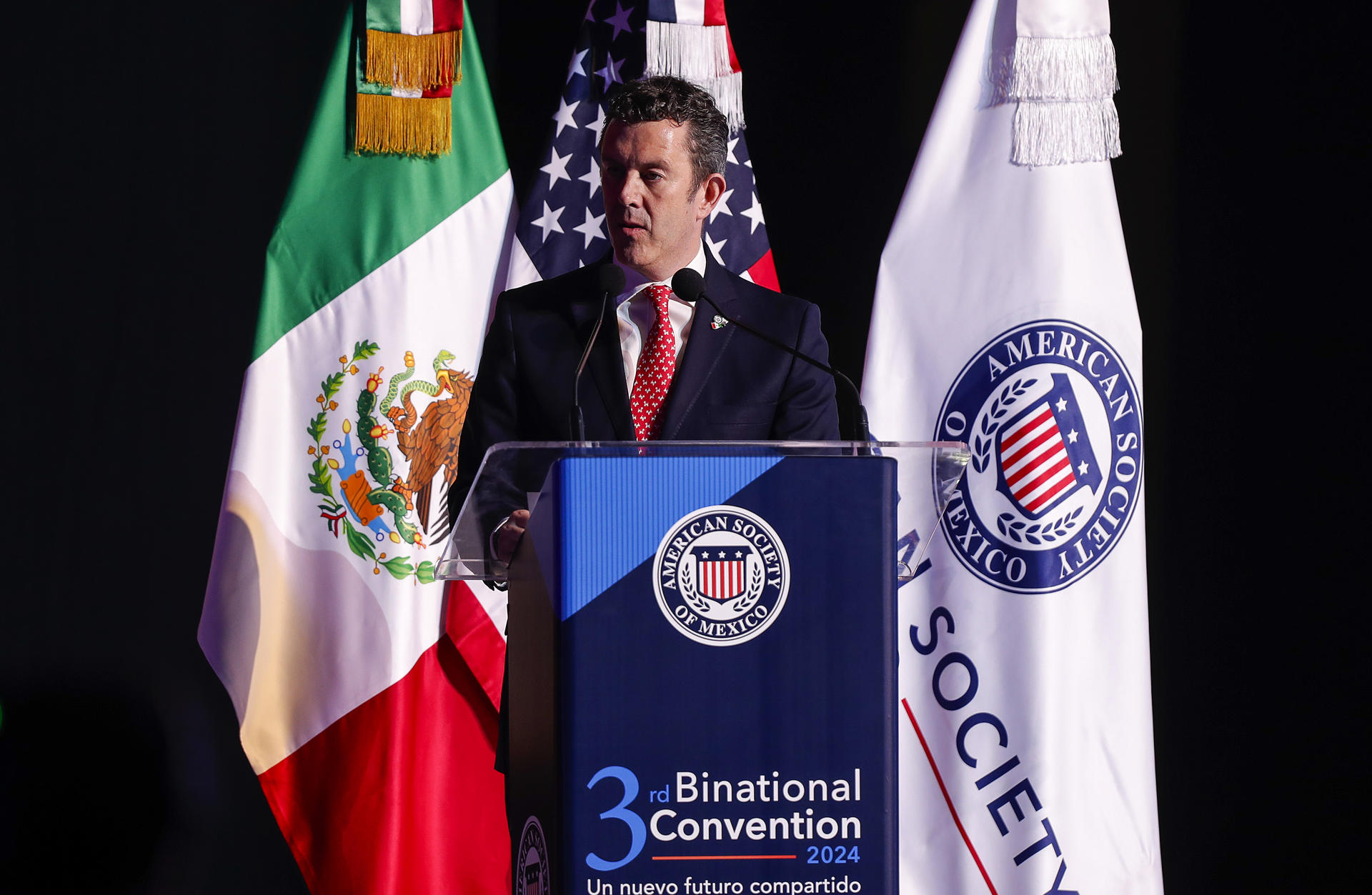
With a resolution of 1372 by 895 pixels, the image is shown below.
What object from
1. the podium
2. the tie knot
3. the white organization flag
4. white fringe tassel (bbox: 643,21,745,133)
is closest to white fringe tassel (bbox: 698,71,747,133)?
white fringe tassel (bbox: 643,21,745,133)

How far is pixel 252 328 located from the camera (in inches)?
126

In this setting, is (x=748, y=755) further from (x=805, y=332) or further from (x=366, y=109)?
(x=366, y=109)

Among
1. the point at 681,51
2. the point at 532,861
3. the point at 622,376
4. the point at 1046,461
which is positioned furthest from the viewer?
the point at 681,51

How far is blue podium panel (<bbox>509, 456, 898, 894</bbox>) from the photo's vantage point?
1.07m

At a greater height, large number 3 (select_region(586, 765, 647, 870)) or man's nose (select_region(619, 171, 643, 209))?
man's nose (select_region(619, 171, 643, 209))

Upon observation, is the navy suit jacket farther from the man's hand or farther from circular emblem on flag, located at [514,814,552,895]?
circular emblem on flag, located at [514,814,552,895]

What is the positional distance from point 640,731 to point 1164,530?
2038mm

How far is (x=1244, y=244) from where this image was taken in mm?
2656

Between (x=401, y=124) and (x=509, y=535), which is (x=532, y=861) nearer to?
(x=509, y=535)

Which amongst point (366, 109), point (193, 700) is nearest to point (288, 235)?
point (366, 109)

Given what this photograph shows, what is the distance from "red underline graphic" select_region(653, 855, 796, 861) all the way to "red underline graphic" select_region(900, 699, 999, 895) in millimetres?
1533

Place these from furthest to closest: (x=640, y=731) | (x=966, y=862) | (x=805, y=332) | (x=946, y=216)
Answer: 1. (x=946, y=216)
2. (x=966, y=862)
3. (x=805, y=332)
4. (x=640, y=731)

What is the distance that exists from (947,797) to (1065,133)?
1.46 meters

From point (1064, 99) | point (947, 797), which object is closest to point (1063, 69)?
point (1064, 99)
